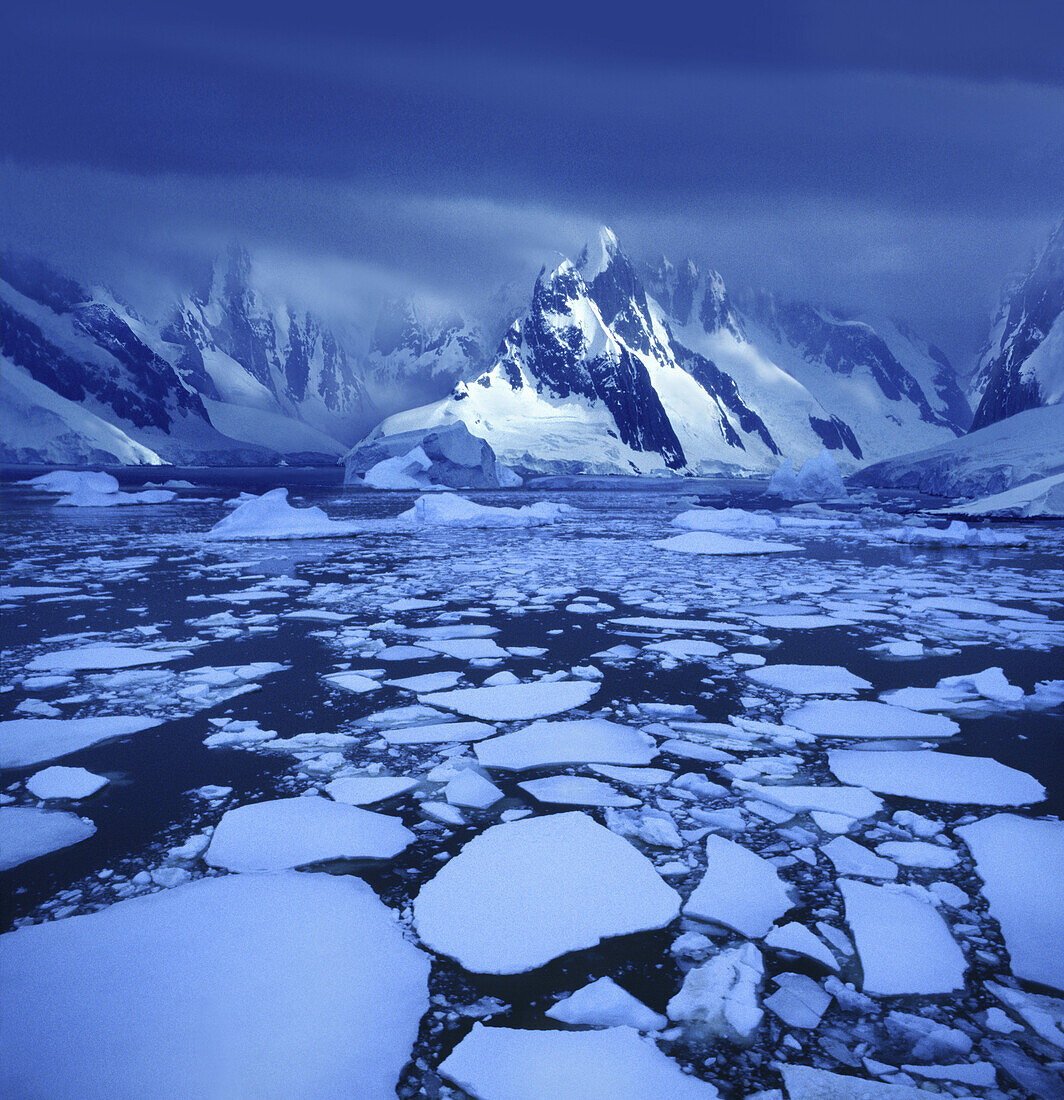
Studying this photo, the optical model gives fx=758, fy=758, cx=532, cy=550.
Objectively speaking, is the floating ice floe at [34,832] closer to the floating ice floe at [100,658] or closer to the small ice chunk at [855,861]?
the floating ice floe at [100,658]

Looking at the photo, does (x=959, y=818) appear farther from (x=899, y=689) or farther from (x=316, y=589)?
(x=316, y=589)

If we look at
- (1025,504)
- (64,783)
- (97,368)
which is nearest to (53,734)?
(64,783)

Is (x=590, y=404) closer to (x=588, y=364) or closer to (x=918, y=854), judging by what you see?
(x=588, y=364)

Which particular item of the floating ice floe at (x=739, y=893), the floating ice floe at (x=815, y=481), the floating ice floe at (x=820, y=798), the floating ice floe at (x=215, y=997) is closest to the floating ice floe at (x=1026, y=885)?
the floating ice floe at (x=820, y=798)

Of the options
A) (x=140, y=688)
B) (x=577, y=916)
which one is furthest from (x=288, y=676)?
(x=577, y=916)

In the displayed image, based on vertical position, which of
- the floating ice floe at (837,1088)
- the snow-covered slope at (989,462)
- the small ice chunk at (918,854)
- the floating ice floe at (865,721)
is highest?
the snow-covered slope at (989,462)

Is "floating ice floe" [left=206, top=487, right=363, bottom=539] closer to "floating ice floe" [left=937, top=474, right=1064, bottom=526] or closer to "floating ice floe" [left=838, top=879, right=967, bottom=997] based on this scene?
"floating ice floe" [left=838, top=879, right=967, bottom=997]

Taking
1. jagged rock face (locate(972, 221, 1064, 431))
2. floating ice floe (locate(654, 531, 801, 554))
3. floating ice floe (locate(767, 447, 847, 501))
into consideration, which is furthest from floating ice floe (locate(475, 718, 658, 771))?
jagged rock face (locate(972, 221, 1064, 431))

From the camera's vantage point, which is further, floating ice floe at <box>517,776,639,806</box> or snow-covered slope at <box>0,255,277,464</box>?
snow-covered slope at <box>0,255,277,464</box>
